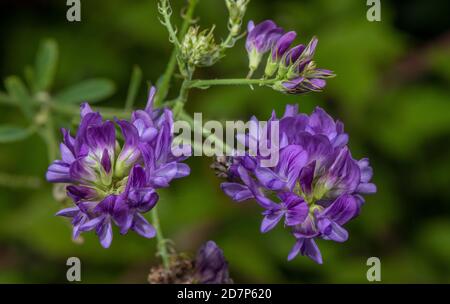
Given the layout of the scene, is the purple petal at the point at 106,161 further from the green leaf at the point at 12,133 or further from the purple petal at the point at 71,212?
the green leaf at the point at 12,133

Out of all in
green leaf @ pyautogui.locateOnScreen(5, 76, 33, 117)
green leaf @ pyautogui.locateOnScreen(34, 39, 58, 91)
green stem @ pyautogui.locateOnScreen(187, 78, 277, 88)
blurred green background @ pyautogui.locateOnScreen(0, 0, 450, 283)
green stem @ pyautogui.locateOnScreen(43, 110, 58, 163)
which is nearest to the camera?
green stem @ pyautogui.locateOnScreen(187, 78, 277, 88)

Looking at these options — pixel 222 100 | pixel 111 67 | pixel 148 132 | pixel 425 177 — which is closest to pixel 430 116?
pixel 425 177

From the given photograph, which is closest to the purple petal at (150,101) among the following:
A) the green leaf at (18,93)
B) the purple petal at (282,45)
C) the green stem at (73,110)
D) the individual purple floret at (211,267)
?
the purple petal at (282,45)

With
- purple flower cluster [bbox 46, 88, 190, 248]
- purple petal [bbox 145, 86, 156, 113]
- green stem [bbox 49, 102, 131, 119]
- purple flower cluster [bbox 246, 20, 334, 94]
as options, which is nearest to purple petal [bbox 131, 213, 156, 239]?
purple flower cluster [bbox 46, 88, 190, 248]

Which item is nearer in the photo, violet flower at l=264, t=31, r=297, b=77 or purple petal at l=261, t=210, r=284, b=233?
purple petal at l=261, t=210, r=284, b=233

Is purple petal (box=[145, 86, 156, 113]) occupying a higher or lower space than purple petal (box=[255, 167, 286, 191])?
higher

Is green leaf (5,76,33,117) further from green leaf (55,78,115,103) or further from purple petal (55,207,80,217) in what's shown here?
purple petal (55,207,80,217)
